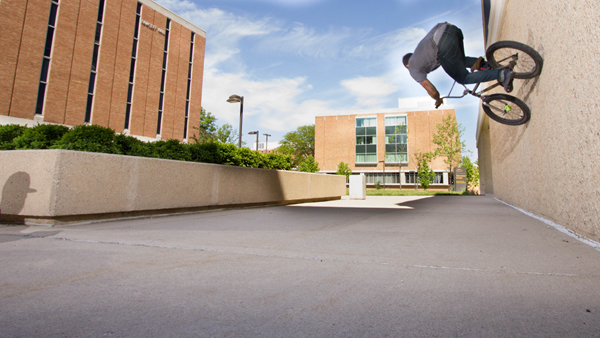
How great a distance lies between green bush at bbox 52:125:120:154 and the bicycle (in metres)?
7.11

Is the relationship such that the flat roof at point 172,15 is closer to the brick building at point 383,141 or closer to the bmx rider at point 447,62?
the brick building at point 383,141

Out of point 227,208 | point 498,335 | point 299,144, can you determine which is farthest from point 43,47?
point 299,144

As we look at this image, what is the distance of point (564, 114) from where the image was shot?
425cm

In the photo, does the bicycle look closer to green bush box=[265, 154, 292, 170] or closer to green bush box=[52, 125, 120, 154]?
green bush box=[265, 154, 292, 170]

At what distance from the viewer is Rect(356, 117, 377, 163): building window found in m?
53.2

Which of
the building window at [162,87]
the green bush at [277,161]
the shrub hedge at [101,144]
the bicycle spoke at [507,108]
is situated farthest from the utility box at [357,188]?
the building window at [162,87]

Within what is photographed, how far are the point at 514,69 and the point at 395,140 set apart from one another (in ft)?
151

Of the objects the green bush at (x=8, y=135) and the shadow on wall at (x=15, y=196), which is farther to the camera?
the green bush at (x=8, y=135)

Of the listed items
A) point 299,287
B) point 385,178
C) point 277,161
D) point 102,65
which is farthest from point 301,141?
point 299,287

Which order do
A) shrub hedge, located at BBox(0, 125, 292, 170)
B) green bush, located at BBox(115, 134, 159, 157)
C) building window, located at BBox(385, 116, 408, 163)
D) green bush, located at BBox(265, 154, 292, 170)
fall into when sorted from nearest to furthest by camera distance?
1. shrub hedge, located at BBox(0, 125, 292, 170)
2. green bush, located at BBox(115, 134, 159, 157)
3. green bush, located at BBox(265, 154, 292, 170)
4. building window, located at BBox(385, 116, 408, 163)

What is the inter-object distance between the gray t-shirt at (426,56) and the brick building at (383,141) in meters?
43.1

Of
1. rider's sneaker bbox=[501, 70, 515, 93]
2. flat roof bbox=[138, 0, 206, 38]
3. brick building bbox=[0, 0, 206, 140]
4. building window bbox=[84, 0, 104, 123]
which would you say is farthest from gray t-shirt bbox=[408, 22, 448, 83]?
flat roof bbox=[138, 0, 206, 38]

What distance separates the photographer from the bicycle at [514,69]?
5.33 metres

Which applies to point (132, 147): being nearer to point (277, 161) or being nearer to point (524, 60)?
point (277, 161)
